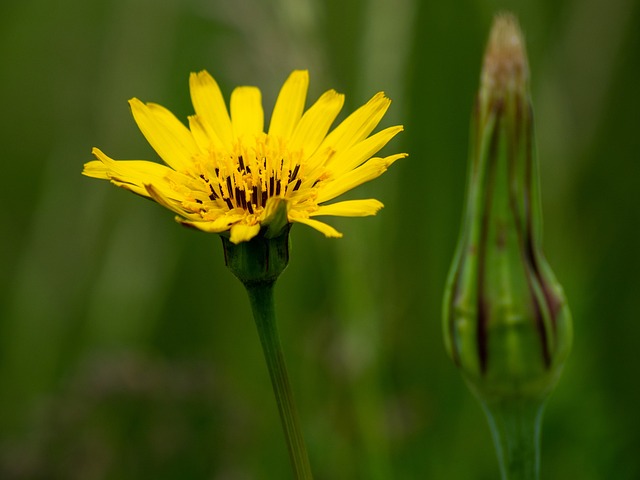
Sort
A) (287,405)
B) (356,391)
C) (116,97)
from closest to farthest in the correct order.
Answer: (287,405) → (356,391) → (116,97)

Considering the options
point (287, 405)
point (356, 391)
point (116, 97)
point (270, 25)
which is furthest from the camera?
point (116, 97)

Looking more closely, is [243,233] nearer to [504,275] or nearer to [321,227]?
[321,227]

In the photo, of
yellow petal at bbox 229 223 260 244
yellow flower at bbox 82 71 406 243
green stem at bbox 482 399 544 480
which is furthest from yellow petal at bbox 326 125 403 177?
green stem at bbox 482 399 544 480

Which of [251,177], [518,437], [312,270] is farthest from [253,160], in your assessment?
[312,270]

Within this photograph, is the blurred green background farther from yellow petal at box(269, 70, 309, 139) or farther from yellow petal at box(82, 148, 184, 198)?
yellow petal at box(82, 148, 184, 198)

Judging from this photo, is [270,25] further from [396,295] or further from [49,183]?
[49,183]

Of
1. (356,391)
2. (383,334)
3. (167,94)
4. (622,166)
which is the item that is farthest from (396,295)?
(167,94)

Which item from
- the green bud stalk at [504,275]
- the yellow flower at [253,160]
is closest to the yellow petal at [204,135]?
the yellow flower at [253,160]
